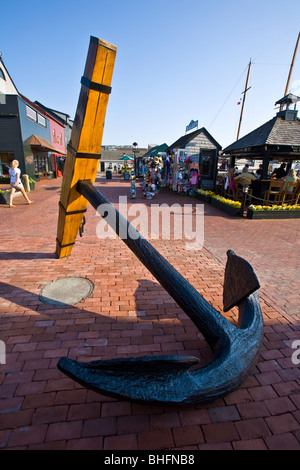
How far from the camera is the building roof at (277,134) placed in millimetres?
9078

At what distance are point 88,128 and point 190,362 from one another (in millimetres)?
2412

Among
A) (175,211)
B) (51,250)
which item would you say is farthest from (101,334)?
(175,211)

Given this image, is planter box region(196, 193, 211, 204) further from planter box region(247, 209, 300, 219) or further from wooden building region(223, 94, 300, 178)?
planter box region(247, 209, 300, 219)

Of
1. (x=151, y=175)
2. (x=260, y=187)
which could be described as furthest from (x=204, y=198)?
(x=151, y=175)

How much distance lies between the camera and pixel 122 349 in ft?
7.08

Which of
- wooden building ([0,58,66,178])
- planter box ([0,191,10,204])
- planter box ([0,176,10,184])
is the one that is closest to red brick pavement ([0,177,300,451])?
planter box ([0,191,10,204])

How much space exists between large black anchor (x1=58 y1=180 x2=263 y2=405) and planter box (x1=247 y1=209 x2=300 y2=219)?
6.30 metres

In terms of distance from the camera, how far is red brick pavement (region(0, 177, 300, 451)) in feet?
4.84

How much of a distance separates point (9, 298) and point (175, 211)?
695cm

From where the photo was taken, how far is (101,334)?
2.34 metres

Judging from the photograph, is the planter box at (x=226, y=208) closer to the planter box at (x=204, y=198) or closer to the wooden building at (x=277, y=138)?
the planter box at (x=204, y=198)

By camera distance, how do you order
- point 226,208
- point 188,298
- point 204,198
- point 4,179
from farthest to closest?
point 4,179 → point 204,198 → point 226,208 → point 188,298

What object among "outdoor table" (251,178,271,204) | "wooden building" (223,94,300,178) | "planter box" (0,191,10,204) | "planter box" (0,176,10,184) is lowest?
"planter box" (0,191,10,204)

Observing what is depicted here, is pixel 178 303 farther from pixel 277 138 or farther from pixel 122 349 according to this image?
pixel 277 138
